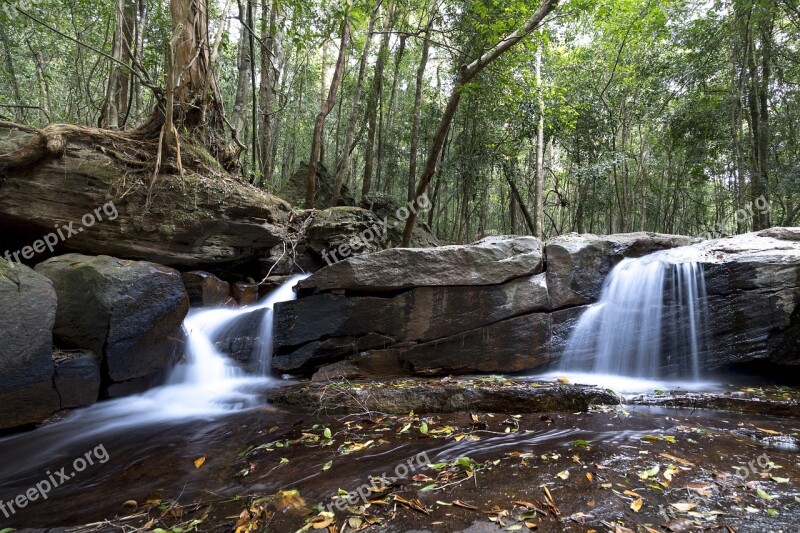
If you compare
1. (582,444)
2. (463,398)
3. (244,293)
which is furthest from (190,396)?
(582,444)

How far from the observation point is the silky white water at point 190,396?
4.72m

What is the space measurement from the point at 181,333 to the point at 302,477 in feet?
14.1

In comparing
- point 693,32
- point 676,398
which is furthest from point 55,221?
point 693,32

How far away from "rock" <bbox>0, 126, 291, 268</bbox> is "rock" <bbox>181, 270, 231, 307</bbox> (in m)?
0.33

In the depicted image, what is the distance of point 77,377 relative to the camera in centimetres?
521

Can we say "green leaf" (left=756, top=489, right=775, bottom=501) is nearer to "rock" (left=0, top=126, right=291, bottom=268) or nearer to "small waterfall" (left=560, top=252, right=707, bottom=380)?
"small waterfall" (left=560, top=252, right=707, bottom=380)

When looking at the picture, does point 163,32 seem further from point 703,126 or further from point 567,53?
point 703,126

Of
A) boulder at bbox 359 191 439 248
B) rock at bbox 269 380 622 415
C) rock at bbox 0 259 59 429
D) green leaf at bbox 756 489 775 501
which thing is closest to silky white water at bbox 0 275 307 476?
rock at bbox 0 259 59 429

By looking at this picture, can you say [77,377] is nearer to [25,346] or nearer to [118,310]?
[25,346]

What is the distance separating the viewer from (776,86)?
41.0 feet

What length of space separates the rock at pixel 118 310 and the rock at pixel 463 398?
8.38 feet

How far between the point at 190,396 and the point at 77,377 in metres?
1.40

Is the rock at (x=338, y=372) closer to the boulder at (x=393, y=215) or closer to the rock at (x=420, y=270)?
the rock at (x=420, y=270)

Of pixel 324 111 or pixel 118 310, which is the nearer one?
pixel 118 310
